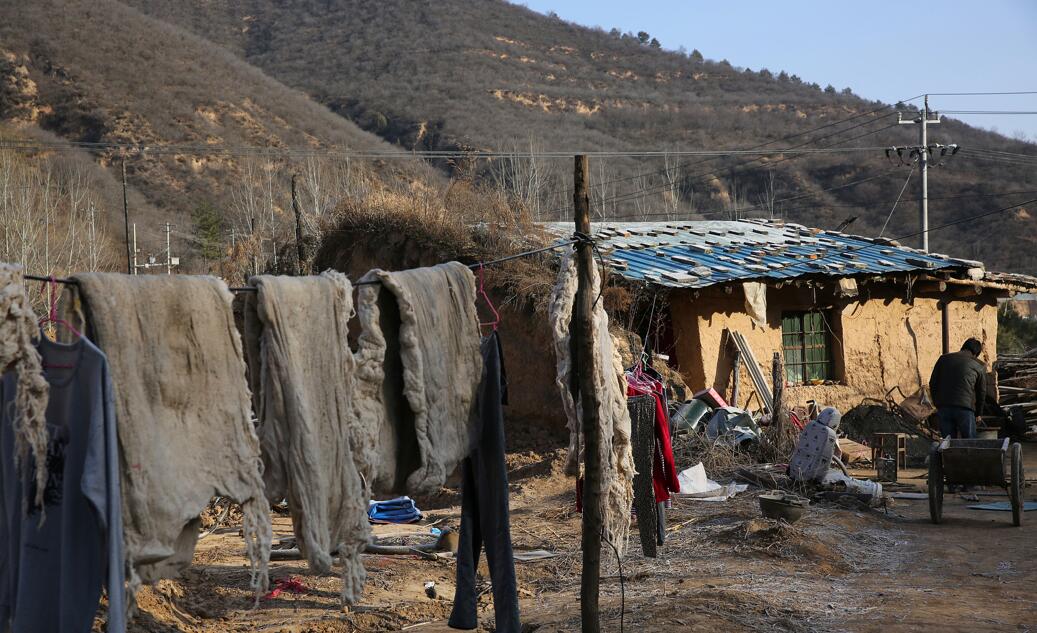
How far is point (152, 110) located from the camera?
1610 inches

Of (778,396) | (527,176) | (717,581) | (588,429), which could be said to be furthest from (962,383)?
(527,176)

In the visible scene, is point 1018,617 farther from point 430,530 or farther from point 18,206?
point 18,206

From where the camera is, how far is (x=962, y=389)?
10203 millimetres

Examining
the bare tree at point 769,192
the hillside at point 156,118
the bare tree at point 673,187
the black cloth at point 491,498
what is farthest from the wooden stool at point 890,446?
the bare tree at point 769,192

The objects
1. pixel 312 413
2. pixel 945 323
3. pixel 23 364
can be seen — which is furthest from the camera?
pixel 945 323

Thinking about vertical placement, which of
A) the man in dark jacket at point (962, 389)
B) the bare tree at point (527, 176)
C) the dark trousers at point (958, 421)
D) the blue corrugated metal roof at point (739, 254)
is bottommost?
the dark trousers at point (958, 421)

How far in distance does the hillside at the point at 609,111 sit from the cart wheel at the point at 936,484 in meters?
23.2

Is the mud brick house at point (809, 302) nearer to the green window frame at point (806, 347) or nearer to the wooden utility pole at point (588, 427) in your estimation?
the green window frame at point (806, 347)

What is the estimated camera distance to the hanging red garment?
6016 mm

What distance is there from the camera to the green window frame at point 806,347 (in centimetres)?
1420

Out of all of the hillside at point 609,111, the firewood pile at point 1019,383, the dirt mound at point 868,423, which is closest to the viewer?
the dirt mound at point 868,423

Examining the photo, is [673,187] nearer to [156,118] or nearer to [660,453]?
[156,118]

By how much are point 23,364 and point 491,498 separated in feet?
7.65

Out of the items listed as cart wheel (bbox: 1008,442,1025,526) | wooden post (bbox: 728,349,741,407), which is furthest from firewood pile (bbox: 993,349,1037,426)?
cart wheel (bbox: 1008,442,1025,526)
